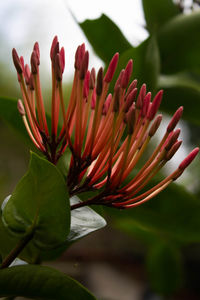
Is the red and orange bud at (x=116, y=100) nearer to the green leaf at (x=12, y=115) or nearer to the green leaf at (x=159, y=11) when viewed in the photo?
the green leaf at (x=12, y=115)


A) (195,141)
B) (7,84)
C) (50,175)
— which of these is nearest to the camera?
(50,175)

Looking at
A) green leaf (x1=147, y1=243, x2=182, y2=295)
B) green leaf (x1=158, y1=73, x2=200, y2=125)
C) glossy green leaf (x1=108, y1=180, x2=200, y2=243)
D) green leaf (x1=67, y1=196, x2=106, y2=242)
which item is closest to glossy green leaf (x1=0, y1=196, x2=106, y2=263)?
green leaf (x1=67, y1=196, x2=106, y2=242)

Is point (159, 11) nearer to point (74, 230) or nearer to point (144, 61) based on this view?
point (144, 61)

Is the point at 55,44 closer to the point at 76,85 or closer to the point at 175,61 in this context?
the point at 76,85

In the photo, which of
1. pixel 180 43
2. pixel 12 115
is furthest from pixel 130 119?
pixel 180 43

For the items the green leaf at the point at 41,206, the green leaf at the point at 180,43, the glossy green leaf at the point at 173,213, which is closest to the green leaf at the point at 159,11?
the green leaf at the point at 180,43

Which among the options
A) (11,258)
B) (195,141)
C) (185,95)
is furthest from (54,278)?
(195,141)

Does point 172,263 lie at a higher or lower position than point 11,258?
lower
